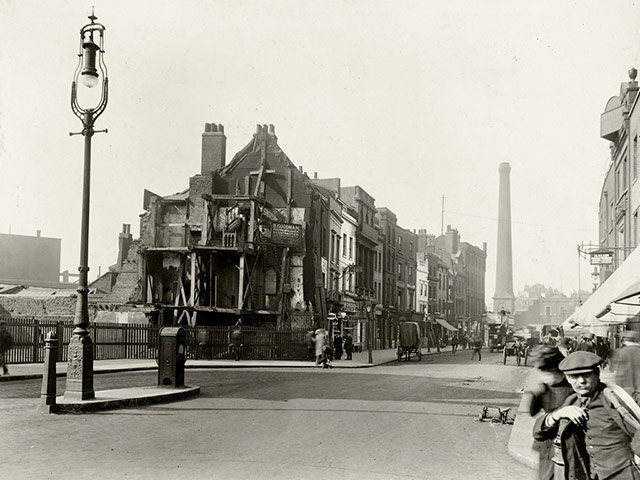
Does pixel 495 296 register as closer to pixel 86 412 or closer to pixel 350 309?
pixel 350 309

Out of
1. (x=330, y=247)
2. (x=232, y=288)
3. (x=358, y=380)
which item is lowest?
(x=358, y=380)

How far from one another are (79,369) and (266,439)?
4668mm

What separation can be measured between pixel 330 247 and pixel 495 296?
54.3 metres

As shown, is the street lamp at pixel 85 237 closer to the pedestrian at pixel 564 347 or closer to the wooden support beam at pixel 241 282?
the pedestrian at pixel 564 347

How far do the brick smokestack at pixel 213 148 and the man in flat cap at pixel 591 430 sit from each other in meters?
34.8

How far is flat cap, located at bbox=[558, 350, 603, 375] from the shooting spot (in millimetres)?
3973

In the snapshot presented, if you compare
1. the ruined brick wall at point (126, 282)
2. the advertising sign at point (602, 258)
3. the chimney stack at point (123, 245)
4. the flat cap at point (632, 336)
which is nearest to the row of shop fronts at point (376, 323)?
the ruined brick wall at point (126, 282)

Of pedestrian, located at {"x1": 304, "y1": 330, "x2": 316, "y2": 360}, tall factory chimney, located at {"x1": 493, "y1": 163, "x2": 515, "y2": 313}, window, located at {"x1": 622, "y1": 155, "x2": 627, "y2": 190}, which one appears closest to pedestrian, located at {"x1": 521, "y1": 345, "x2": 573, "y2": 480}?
window, located at {"x1": 622, "y1": 155, "x2": 627, "y2": 190}

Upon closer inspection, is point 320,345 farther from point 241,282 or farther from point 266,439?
point 266,439

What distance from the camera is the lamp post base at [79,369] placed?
12.0 metres

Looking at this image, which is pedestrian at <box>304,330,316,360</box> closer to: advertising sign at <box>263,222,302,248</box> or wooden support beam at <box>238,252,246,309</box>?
wooden support beam at <box>238,252,246,309</box>

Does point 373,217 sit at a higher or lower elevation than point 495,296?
higher

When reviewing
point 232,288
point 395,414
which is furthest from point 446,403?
point 232,288

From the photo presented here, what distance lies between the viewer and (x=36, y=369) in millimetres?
20125
